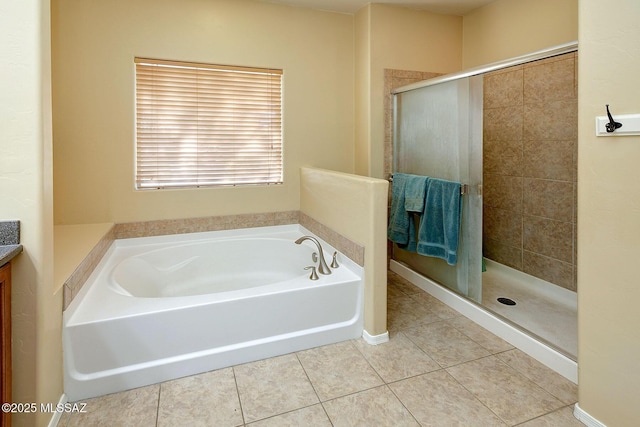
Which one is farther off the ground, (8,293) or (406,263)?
(8,293)

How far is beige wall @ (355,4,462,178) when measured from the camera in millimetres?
3074

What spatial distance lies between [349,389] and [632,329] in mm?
1159

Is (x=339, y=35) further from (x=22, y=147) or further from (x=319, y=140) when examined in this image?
(x=22, y=147)

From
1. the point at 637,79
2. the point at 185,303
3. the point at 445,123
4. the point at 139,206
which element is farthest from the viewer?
the point at 139,206

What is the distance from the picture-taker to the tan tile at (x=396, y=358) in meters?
1.85

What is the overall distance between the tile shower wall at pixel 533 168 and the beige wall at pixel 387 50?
22.5 inches

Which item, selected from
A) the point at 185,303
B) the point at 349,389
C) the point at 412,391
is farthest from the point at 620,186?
the point at 185,303

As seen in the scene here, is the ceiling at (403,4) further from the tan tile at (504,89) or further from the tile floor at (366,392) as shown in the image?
the tile floor at (366,392)

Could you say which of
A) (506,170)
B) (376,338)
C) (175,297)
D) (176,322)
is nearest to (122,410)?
(176,322)

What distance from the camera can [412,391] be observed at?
67.0 inches

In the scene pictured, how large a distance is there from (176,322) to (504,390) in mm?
1627

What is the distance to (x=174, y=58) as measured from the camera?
2.76 metres

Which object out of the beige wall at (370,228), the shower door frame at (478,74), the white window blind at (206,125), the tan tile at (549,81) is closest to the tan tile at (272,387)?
the beige wall at (370,228)

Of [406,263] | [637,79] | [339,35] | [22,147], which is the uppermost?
[339,35]
